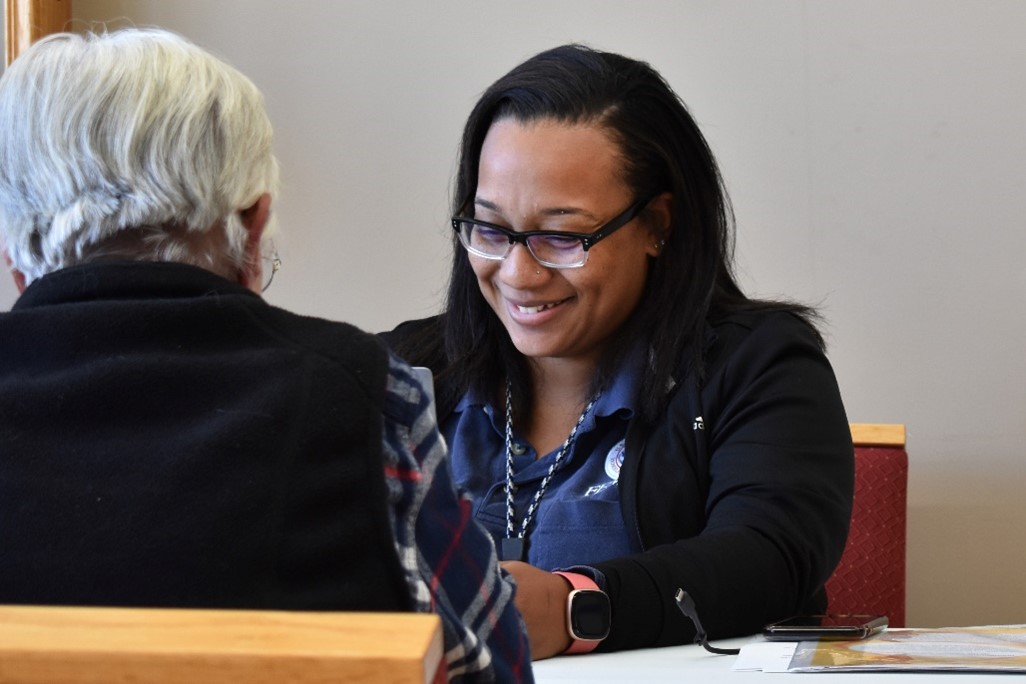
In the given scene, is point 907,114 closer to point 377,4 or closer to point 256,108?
point 377,4

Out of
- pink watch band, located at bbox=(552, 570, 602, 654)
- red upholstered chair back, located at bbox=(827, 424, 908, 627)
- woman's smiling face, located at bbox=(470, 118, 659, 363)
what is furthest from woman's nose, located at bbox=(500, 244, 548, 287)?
red upholstered chair back, located at bbox=(827, 424, 908, 627)


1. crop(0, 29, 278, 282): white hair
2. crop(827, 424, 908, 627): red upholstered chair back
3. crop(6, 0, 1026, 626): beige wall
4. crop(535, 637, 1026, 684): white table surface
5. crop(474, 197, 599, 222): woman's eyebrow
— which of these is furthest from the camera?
crop(6, 0, 1026, 626): beige wall

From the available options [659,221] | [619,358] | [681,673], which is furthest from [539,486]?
[681,673]

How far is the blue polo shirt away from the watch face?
306 mm

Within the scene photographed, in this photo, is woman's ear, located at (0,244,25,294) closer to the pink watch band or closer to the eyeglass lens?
the pink watch band

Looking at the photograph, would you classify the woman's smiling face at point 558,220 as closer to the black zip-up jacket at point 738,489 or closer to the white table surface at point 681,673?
the black zip-up jacket at point 738,489

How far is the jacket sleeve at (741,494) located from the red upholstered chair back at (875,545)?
429 mm

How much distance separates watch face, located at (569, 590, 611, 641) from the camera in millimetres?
1313

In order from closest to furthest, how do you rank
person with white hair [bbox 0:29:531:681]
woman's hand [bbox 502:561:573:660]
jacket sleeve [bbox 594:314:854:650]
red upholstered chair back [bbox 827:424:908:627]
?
1. person with white hair [bbox 0:29:531:681]
2. woman's hand [bbox 502:561:573:660]
3. jacket sleeve [bbox 594:314:854:650]
4. red upholstered chair back [bbox 827:424:908:627]

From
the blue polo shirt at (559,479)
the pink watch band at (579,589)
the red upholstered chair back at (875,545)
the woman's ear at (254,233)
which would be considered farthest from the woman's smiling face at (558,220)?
the woman's ear at (254,233)

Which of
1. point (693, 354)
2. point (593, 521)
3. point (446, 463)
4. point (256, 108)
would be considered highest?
point (256, 108)

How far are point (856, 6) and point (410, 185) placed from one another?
997 millimetres

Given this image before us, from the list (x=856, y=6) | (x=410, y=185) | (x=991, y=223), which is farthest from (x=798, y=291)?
(x=410, y=185)

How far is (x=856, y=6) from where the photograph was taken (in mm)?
2590
